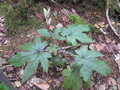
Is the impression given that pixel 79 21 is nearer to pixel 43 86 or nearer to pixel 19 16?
pixel 19 16

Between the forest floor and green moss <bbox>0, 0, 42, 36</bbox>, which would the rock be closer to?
the forest floor

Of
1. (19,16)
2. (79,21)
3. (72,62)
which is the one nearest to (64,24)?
(79,21)

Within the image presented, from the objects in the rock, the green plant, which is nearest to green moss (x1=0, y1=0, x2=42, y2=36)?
the green plant

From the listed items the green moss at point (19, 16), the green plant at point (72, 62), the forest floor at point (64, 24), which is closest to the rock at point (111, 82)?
the forest floor at point (64, 24)

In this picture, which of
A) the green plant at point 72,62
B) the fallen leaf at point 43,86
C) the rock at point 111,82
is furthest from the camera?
the rock at point 111,82

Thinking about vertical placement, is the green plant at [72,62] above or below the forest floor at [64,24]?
above

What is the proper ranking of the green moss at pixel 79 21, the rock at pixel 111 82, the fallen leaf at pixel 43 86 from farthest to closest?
the green moss at pixel 79 21
the rock at pixel 111 82
the fallen leaf at pixel 43 86

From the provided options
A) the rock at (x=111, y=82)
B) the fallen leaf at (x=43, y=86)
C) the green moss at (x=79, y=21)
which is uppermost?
the green moss at (x=79, y=21)

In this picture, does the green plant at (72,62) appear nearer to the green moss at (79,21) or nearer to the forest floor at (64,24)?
the forest floor at (64,24)

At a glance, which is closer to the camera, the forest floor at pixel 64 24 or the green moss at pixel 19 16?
the forest floor at pixel 64 24

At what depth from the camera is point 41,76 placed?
2.45 meters

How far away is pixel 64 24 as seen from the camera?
2.92 metres

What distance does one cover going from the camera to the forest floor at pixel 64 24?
240 cm

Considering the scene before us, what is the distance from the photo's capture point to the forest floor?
240 centimetres
